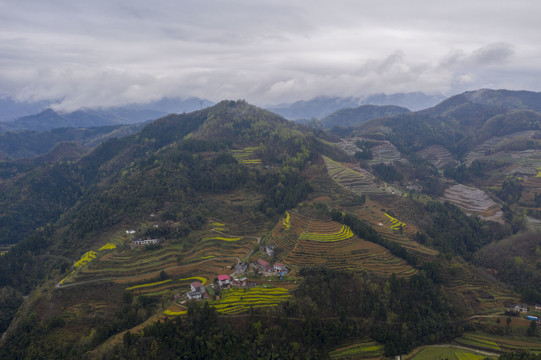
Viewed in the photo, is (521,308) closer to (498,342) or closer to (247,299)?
(498,342)

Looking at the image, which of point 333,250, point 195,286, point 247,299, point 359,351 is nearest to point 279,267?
point 247,299

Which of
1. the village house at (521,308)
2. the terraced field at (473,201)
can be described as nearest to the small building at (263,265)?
the village house at (521,308)

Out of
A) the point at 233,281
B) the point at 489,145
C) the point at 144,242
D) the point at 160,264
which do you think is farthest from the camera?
the point at 489,145

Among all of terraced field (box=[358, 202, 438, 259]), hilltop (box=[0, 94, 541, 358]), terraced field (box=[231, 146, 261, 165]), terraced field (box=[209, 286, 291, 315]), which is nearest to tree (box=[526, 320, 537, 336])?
hilltop (box=[0, 94, 541, 358])

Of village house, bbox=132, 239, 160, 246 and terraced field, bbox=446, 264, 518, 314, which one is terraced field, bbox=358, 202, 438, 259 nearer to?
terraced field, bbox=446, 264, 518, 314

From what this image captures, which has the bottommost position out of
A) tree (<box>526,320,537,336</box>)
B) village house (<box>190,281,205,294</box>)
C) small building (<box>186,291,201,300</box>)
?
tree (<box>526,320,537,336</box>)

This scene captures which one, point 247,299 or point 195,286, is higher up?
point 195,286

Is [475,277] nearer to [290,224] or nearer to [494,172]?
[290,224]
